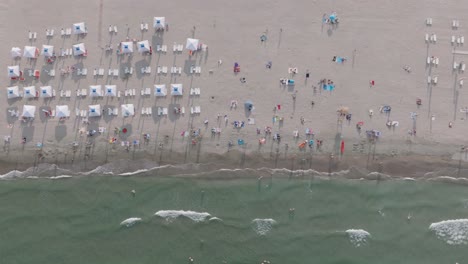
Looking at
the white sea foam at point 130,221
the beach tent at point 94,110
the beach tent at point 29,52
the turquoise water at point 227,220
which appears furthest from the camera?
the beach tent at point 29,52

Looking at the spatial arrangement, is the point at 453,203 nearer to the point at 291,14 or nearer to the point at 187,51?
the point at 291,14

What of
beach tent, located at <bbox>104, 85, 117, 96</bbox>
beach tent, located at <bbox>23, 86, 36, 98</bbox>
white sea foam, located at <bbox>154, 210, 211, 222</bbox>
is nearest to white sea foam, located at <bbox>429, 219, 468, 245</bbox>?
white sea foam, located at <bbox>154, 210, 211, 222</bbox>

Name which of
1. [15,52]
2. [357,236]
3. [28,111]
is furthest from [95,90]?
[357,236]

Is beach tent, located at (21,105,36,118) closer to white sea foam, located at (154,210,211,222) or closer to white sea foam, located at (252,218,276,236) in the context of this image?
→ white sea foam, located at (154,210,211,222)

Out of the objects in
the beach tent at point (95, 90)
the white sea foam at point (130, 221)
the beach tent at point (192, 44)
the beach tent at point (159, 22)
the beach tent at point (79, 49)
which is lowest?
the white sea foam at point (130, 221)

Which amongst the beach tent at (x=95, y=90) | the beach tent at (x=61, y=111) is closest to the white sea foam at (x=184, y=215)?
the beach tent at (x=95, y=90)

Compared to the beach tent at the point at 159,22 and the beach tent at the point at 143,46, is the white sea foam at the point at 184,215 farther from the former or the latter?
the beach tent at the point at 159,22

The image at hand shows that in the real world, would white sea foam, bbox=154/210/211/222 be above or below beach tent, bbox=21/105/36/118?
below
